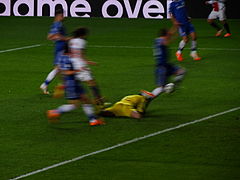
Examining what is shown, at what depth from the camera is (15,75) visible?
75.8 ft

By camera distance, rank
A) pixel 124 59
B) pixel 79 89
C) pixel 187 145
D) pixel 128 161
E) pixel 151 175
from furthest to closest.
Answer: pixel 124 59 < pixel 79 89 < pixel 187 145 < pixel 128 161 < pixel 151 175

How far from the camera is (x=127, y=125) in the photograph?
16.0 meters

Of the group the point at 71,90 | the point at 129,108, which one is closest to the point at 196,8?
the point at 129,108

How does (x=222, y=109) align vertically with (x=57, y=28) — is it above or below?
below

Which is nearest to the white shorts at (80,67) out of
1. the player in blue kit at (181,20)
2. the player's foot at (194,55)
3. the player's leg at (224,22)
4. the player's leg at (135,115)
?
the player's leg at (135,115)

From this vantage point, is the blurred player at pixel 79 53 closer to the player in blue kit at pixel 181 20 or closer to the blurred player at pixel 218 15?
the player in blue kit at pixel 181 20

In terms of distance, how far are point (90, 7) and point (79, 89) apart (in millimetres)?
24527

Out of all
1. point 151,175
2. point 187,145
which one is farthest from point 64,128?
point 151,175

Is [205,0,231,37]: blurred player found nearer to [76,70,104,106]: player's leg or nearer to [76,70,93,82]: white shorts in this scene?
[76,70,104,106]: player's leg

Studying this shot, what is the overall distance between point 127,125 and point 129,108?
29.0 inches

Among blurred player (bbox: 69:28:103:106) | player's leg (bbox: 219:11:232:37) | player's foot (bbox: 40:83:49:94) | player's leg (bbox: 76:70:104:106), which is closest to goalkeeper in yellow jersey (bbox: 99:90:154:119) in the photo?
player's leg (bbox: 76:70:104:106)

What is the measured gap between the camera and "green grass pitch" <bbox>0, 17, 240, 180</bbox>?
42.0 feet

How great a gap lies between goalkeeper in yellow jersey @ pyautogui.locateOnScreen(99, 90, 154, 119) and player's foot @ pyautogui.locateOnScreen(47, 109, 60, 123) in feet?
3.71

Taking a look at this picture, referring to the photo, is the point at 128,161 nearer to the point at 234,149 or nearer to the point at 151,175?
the point at 151,175
